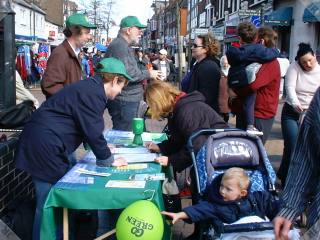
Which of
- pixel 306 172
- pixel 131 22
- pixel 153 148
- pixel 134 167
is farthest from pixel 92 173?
pixel 131 22

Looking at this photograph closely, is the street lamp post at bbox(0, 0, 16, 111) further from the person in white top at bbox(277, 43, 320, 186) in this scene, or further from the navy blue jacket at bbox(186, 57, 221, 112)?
the person in white top at bbox(277, 43, 320, 186)

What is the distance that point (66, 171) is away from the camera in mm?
3471

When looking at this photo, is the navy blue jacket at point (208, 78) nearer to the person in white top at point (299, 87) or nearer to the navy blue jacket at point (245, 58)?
the navy blue jacket at point (245, 58)

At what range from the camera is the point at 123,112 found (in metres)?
5.30

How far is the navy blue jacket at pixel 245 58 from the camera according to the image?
480cm

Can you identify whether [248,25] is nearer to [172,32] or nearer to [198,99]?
[198,99]

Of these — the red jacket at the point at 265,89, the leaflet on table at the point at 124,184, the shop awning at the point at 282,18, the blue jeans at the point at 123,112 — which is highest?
the shop awning at the point at 282,18

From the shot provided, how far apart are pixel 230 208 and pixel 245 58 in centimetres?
217

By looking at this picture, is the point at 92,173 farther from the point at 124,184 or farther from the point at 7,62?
the point at 7,62

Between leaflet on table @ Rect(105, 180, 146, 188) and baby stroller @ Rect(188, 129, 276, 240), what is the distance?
2.01ft

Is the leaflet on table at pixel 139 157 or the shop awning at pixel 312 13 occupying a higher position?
the shop awning at pixel 312 13

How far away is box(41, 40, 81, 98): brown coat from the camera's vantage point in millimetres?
4352

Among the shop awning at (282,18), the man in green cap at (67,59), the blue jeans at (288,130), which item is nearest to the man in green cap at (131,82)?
the man in green cap at (67,59)

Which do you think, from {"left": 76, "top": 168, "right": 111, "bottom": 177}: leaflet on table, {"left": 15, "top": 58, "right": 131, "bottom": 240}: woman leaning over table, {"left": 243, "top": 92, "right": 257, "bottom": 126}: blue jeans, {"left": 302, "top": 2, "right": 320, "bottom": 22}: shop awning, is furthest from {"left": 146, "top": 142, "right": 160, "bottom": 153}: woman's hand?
{"left": 302, "top": 2, "right": 320, "bottom": 22}: shop awning
